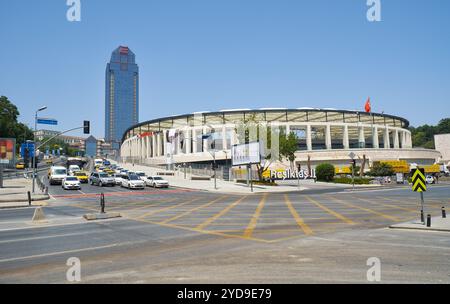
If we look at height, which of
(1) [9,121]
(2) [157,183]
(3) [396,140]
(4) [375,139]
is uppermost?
(1) [9,121]

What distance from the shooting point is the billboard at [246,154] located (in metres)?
49.8

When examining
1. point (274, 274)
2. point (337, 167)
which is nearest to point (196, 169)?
point (337, 167)

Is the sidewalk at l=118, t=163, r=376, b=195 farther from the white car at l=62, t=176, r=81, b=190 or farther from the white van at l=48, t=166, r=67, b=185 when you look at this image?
the white van at l=48, t=166, r=67, b=185

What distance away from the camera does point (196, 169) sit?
73.6 m

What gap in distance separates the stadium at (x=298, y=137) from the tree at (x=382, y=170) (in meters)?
10.5

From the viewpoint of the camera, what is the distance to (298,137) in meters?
111

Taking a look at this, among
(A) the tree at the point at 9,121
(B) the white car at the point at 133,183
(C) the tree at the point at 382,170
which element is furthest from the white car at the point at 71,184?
(A) the tree at the point at 9,121

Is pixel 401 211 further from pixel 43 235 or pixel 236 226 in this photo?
pixel 43 235

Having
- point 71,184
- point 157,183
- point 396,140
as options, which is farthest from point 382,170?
point 71,184

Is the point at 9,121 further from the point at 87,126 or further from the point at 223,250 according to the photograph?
the point at 223,250

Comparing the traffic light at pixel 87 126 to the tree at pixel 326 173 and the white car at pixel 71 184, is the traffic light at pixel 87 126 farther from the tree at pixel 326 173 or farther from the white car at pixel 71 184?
the tree at pixel 326 173

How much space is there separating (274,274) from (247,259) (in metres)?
1.65

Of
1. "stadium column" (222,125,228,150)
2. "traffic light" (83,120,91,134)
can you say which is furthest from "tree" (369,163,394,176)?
"traffic light" (83,120,91,134)

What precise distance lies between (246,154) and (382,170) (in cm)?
3955
